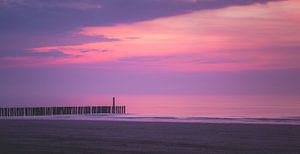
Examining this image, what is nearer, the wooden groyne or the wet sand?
the wet sand

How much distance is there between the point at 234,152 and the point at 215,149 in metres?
0.89

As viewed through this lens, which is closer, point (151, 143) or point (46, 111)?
point (151, 143)

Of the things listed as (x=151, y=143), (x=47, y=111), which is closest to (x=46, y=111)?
(x=47, y=111)

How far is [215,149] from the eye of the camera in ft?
51.1

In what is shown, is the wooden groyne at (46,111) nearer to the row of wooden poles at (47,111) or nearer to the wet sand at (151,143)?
the row of wooden poles at (47,111)

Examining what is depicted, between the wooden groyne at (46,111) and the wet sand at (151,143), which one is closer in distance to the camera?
the wet sand at (151,143)

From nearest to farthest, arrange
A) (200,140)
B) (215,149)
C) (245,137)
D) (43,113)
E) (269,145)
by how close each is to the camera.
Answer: (215,149) → (269,145) → (200,140) → (245,137) → (43,113)

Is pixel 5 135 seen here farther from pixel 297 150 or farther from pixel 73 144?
pixel 297 150

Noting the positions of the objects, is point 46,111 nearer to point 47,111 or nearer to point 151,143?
point 47,111

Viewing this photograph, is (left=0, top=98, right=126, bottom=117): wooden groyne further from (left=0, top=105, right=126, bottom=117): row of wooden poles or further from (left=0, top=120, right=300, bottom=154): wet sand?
(left=0, top=120, right=300, bottom=154): wet sand

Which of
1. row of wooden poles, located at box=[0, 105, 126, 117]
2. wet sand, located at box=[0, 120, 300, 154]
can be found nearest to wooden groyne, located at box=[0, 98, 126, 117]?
row of wooden poles, located at box=[0, 105, 126, 117]

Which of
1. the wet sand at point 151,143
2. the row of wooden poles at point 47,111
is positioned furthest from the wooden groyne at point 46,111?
the wet sand at point 151,143

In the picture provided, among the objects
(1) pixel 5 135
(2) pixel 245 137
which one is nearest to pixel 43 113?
(1) pixel 5 135

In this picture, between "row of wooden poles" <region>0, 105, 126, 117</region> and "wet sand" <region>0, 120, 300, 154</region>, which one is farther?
"row of wooden poles" <region>0, 105, 126, 117</region>
